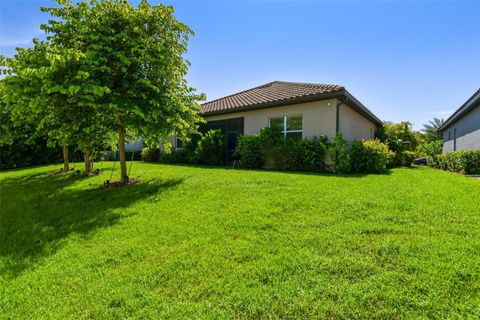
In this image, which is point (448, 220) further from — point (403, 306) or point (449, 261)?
point (403, 306)

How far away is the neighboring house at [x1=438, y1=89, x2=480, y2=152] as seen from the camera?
12103mm

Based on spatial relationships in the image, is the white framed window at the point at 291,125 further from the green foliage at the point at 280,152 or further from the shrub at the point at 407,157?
the shrub at the point at 407,157

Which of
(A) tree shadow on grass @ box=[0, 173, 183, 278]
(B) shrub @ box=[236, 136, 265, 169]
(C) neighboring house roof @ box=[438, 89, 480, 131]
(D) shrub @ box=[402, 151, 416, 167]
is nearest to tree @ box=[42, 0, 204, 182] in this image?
(A) tree shadow on grass @ box=[0, 173, 183, 278]

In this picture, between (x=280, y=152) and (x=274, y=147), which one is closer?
(x=280, y=152)

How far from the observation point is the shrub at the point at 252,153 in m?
11.9

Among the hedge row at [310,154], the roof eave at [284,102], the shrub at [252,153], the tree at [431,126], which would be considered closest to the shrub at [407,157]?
the hedge row at [310,154]

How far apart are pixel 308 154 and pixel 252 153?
8.81 feet

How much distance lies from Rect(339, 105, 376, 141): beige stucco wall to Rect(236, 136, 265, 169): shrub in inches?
149

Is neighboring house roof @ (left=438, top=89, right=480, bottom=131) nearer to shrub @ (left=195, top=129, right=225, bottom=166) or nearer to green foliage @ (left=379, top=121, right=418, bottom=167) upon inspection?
green foliage @ (left=379, top=121, right=418, bottom=167)

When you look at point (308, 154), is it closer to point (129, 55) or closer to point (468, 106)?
point (129, 55)

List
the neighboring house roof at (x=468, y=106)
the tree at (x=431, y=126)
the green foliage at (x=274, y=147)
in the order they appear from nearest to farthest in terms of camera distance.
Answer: the green foliage at (x=274, y=147)
the neighboring house roof at (x=468, y=106)
the tree at (x=431, y=126)

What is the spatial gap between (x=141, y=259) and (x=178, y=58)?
6.31 metres

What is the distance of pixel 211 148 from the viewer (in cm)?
1418

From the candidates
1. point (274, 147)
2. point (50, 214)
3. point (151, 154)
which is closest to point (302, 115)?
point (274, 147)
